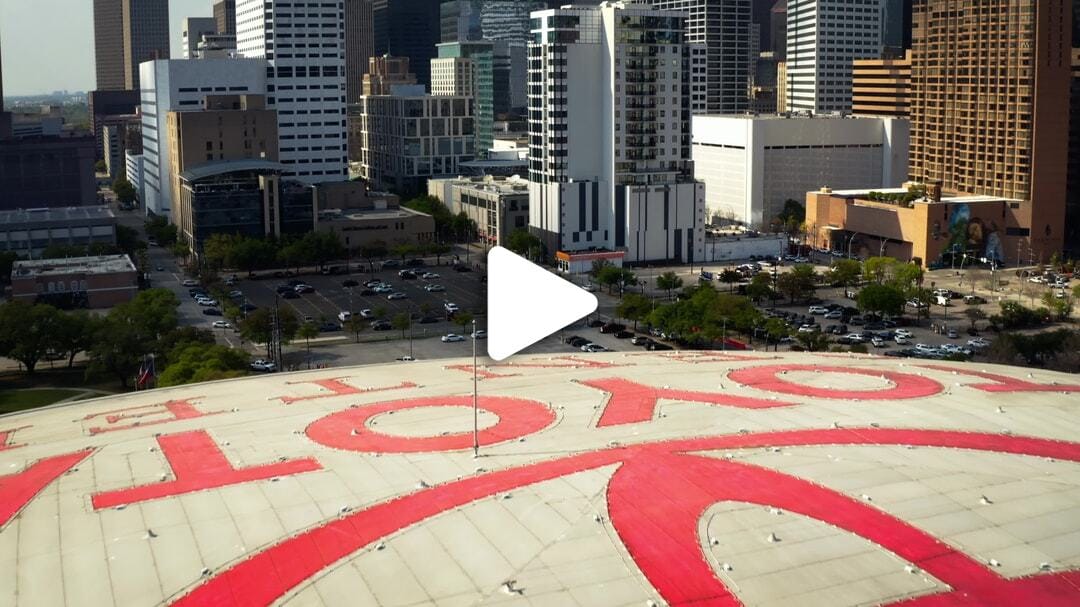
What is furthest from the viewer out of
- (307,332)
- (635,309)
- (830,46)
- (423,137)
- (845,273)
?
(830,46)

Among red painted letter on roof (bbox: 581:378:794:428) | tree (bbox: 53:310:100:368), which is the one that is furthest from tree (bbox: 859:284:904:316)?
red painted letter on roof (bbox: 581:378:794:428)

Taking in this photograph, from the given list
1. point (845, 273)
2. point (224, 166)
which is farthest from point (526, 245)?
point (224, 166)

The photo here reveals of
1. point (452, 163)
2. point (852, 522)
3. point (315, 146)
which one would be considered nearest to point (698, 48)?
point (452, 163)

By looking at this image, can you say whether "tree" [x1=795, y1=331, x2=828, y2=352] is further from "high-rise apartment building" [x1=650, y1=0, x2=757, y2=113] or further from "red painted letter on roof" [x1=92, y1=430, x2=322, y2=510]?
"high-rise apartment building" [x1=650, y1=0, x2=757, y2=113]

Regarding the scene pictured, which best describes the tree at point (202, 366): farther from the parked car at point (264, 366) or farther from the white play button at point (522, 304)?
the white play button at point (522, 304)

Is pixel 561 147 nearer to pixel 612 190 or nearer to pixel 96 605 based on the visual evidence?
pixel 612 190

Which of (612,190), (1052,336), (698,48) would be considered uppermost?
(698,48)

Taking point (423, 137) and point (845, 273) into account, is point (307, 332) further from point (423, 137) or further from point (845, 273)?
point (423, 137)
